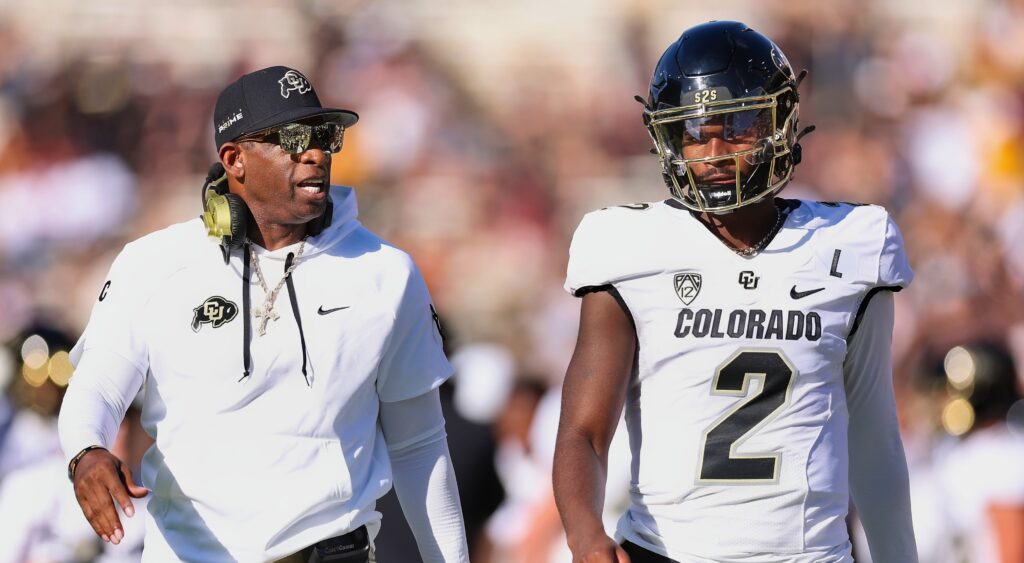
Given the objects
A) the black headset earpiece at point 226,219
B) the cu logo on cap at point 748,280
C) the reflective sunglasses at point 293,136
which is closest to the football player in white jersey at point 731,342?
the cu logo on cap at point 748,280

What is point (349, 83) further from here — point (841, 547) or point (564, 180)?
point (841, 547)

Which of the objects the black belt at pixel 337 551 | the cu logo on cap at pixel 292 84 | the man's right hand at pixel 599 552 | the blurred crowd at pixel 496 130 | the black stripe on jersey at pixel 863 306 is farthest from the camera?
the blurred crowd at pixel 496 130

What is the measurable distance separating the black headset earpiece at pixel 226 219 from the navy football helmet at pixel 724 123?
1099 millimetres

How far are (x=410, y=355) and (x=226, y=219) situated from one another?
1.97 feet

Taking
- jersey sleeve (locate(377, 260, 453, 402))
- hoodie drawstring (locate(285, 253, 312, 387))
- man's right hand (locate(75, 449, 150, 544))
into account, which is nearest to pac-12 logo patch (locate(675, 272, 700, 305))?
jersey sleeve (locate(377, 260, 453, 402))

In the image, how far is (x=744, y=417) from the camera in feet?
11.4

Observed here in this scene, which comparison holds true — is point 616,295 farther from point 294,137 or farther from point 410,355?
point 294,137

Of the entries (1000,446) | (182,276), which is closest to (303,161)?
(182,276)

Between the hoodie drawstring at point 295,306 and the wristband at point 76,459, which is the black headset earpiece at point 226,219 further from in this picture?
the wristband at point 76,459

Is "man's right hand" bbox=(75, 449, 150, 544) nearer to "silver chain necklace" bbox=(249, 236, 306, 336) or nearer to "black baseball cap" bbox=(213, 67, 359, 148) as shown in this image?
"silver chain necklace" bbox=(249, 236, 306, 336)

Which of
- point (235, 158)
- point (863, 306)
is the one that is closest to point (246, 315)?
point (235, 158)

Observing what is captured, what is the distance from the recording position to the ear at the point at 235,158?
4.14 meters

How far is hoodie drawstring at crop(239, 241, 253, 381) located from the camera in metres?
3.94

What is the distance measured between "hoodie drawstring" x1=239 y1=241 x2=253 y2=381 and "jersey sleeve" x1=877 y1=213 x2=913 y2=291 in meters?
1.55
